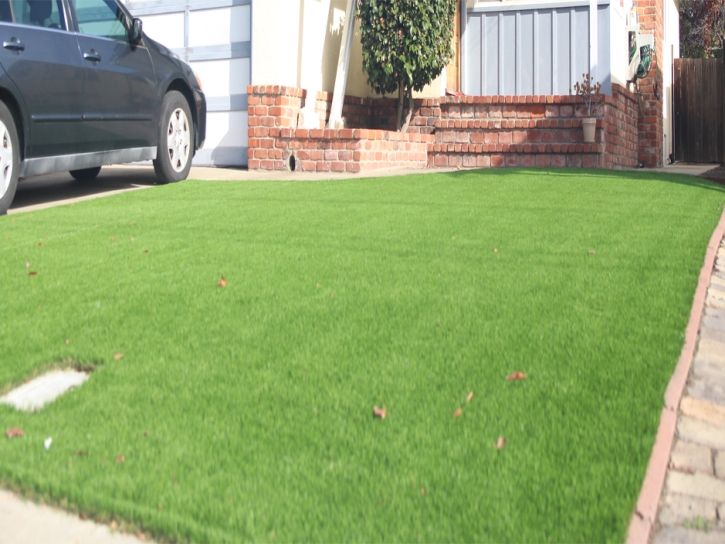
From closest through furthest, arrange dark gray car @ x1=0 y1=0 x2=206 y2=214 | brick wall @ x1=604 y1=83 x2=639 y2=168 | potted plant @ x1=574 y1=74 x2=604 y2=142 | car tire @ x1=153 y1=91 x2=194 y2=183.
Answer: dark gray car @ x1=0 y1=0 x2=206 y2=214 < car tire @ x1=153 y1=91 x2=194 y2=183 < potted plant @ x1=574 y1=74 x2=604 y2=142 < brick wall @ x1=604 y1=83 x2=639 y2=168

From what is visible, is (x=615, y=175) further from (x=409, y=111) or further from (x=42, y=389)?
(x=42, y=389)

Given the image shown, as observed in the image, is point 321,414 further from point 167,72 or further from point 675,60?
point 675,60

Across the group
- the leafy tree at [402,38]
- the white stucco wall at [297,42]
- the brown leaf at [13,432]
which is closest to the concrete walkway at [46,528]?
the brown leaf at [13,432]

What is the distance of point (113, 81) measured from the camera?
23.2 feet

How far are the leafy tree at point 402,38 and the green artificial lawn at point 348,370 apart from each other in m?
5.69

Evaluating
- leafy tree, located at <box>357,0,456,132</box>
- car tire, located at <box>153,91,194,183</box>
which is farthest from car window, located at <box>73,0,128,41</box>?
leafy tree, located at <box>357,0,456,132</box>

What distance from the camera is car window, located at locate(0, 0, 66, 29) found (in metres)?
6.13

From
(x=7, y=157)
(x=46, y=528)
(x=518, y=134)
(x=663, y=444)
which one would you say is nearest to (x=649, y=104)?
(x=518, y=134)

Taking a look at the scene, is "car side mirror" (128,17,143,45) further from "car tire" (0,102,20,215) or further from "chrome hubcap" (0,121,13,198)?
"chrome hubcap" (0,121,13,198)

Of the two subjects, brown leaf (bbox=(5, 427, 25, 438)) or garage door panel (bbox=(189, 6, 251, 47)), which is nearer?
brown leaf (bbox=(5, 427, 25, 438))

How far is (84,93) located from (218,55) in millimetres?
4117

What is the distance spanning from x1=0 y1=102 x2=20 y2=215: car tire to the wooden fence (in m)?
16.0

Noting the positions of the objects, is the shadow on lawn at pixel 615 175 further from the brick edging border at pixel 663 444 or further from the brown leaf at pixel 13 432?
the brown leaf at pixel 13 432

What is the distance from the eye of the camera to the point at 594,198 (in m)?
6.72
